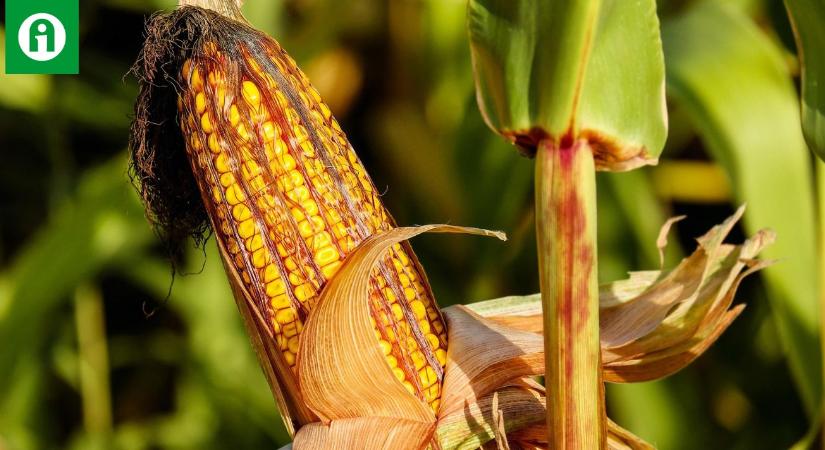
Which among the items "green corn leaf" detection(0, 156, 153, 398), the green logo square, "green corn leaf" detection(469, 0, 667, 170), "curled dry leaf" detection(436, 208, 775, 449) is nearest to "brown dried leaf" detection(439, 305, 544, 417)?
"curled dry leaf" detection(436, 208, 775, 449)

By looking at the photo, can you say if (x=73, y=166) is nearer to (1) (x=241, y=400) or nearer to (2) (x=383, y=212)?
(1) (x=241, y=400)

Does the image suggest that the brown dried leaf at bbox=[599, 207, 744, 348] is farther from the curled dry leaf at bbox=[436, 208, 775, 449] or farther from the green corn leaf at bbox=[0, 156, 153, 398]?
the green corn leaf at bbox=[0, 156, 153, 398]

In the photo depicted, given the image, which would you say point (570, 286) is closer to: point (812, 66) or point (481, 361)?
point (481, 361)

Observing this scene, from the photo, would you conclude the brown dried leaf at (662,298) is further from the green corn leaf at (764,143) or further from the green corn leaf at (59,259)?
the green corn leaf at (59,259)

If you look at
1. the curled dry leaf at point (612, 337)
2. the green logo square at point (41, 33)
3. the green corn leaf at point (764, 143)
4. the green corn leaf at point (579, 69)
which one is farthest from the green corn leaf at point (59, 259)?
the green corn leaf at point (579, 69)

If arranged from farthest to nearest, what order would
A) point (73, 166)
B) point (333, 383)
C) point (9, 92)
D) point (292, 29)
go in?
point (73, 166), point (292, 29), point (9, 92), point (333, 383)

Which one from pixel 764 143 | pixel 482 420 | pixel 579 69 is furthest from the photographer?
pixel 764 143

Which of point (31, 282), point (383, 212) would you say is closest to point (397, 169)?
point (31, 282)

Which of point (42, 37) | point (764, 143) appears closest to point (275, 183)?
point (764, 143)
